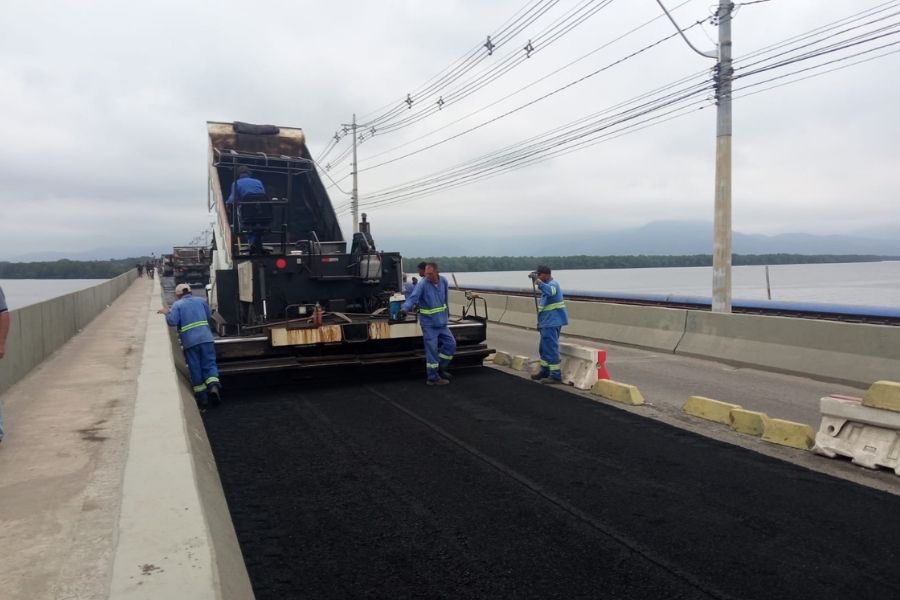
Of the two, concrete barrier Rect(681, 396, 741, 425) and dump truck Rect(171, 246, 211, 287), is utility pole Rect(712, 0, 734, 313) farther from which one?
dump truck Rect(171, 246, 211, 287)

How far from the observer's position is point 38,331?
10664 mm

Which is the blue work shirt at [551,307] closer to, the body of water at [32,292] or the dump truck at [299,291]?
the dump truck at [299,291]

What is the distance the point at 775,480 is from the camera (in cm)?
507

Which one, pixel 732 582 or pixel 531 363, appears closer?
pixel 732 582

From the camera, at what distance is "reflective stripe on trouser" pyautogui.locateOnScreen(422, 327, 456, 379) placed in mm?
9039

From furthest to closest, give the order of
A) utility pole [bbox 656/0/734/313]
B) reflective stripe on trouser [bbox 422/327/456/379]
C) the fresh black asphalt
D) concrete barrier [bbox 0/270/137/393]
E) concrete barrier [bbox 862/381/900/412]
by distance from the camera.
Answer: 1. utility pole [bbox 656/0/734/313]
2. reflective stripe on trouser [bbox 422/327/456/379]
3. concrete barrier [bbox 0/270/137/393]
4. concrete barrier [bbox 862/381/900/412]
5. the fresh black asphalt

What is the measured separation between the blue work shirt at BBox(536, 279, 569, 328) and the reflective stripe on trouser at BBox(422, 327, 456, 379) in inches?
48.6

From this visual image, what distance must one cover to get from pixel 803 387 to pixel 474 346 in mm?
4414

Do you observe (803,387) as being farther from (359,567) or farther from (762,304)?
(762,304)

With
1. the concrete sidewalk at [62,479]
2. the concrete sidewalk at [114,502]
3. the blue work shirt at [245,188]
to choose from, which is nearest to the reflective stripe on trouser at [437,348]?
the concrete sidewalk at [114,502]

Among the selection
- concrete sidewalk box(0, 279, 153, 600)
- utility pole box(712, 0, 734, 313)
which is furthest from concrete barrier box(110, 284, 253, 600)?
utility pole box(712, 0, 734, 313)

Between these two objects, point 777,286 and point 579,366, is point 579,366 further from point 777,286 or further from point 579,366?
point 777,286

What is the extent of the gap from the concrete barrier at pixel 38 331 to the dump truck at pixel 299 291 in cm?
251

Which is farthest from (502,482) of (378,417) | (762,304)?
(762,304)
